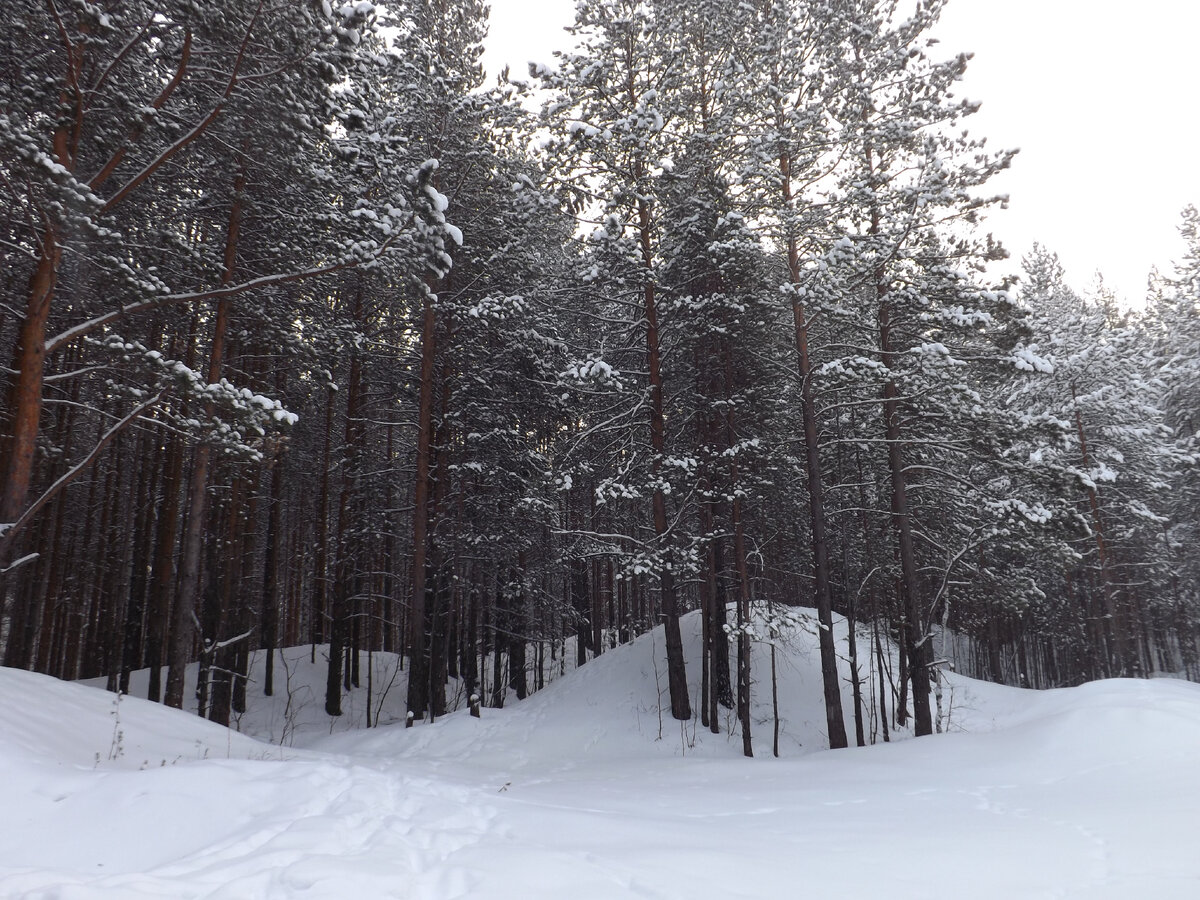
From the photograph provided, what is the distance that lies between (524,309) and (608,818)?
10.9 meters

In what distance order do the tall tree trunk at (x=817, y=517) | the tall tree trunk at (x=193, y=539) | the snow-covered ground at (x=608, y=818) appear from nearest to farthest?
the snow-covered ground at (x=608, y=818) → the tall tree trunk at (x=193, y=539) → the tall tree trunk at (x=817, y=517)

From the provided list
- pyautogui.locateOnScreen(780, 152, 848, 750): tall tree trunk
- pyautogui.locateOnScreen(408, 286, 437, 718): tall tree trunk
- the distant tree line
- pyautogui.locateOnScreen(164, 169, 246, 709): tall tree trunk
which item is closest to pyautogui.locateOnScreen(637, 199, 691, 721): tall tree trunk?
the distant tree line

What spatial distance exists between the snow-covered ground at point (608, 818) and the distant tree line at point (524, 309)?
277 cm

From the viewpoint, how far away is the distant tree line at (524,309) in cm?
754

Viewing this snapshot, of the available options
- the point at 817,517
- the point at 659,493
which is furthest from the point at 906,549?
the point at 659,493

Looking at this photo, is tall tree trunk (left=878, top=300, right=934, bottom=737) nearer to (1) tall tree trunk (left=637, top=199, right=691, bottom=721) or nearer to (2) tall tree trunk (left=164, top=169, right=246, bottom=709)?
(1) tall tree trunk (left=637, top=199, right=691, bottom=721)

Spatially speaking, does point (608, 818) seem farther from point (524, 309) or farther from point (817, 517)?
point (524, 309)

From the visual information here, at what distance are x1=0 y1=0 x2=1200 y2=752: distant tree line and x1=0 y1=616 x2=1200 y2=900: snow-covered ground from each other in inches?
109

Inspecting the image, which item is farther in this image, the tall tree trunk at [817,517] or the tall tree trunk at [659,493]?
the tall tree trunk at [659,493]

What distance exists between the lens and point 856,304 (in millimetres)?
12766

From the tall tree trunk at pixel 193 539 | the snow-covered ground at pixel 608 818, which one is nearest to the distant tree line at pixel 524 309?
the tall tree trunk at pixel 193 539

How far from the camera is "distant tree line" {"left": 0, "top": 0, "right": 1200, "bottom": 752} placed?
24.7ft

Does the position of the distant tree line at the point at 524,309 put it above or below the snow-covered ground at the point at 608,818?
above

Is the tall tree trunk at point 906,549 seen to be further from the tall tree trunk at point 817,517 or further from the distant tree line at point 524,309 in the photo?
the tall tree trunk at point 817,517
